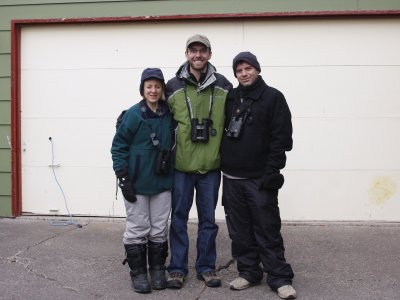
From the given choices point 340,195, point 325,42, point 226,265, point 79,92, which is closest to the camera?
point 226,265

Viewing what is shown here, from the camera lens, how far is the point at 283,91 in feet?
19.1

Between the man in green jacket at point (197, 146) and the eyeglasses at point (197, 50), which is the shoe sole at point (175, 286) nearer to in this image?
the man in green jacket at point (197, 146)

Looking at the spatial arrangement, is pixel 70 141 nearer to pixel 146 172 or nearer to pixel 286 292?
pixel 146 172

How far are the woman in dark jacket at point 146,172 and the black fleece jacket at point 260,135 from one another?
0.53 metres

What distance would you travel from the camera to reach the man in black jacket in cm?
Answer: 379

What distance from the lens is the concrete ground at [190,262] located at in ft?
12.9

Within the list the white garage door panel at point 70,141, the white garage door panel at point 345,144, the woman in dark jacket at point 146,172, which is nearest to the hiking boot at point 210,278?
the woman in dark jacket at point 146,172

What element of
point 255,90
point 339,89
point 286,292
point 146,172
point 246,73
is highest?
point 339,89

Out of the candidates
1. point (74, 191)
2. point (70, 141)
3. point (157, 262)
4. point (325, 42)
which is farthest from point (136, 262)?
point (325, 42)

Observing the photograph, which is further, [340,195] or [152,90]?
[340,195]

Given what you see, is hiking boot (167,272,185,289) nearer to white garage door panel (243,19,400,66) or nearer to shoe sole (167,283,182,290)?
shoe sole (167,283,182,290)

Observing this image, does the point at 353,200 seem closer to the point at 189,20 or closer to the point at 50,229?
the point at 189,20

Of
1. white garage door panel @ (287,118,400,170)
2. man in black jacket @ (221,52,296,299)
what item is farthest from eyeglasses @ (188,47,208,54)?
white garage door panel @ (287,118,400,170)

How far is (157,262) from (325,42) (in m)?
3.22
